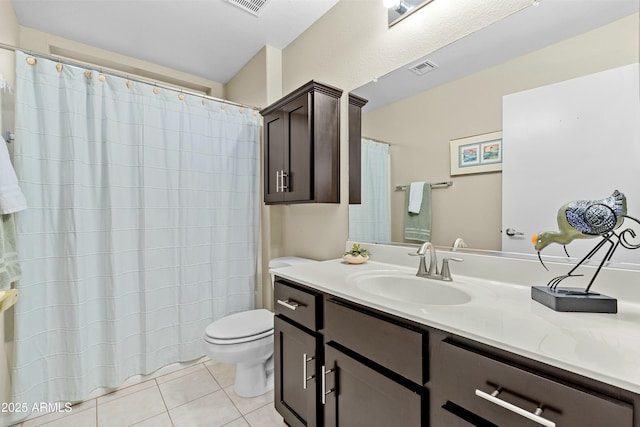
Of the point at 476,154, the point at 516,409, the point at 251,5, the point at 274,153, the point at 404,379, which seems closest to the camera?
the point at 516,409

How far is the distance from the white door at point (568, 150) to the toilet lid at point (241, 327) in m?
1.36

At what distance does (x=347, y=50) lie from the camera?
1732 millimetres

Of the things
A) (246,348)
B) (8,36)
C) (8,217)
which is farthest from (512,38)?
(8,36)

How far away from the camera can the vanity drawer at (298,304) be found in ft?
3.68

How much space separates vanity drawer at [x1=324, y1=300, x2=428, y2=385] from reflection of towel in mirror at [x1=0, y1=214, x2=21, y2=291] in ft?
4.84

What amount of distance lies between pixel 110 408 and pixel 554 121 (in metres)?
2.58

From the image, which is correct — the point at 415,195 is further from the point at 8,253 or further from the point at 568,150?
the point at 8,253

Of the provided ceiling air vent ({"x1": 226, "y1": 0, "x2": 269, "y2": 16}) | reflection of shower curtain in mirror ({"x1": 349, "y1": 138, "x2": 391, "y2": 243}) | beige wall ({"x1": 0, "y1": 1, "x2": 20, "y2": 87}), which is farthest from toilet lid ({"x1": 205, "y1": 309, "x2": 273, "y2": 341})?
ceiling air vent ({"x1": 226, "y1": 0, "x2": 269, "y2": 16})

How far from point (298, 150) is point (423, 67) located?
2.66ft

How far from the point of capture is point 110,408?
62.9 inches

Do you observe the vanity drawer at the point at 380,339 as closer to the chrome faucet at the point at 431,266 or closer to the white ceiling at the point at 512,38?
the chrome faucet at the point at 431,266

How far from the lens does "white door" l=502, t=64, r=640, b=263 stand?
87 cm

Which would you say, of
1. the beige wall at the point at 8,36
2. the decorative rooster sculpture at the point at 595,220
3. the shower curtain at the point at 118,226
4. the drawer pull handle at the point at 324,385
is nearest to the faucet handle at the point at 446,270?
the decorative rooster sculpture at the point at 595,220

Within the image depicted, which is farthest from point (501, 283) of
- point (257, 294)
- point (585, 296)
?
point (257, 294)
